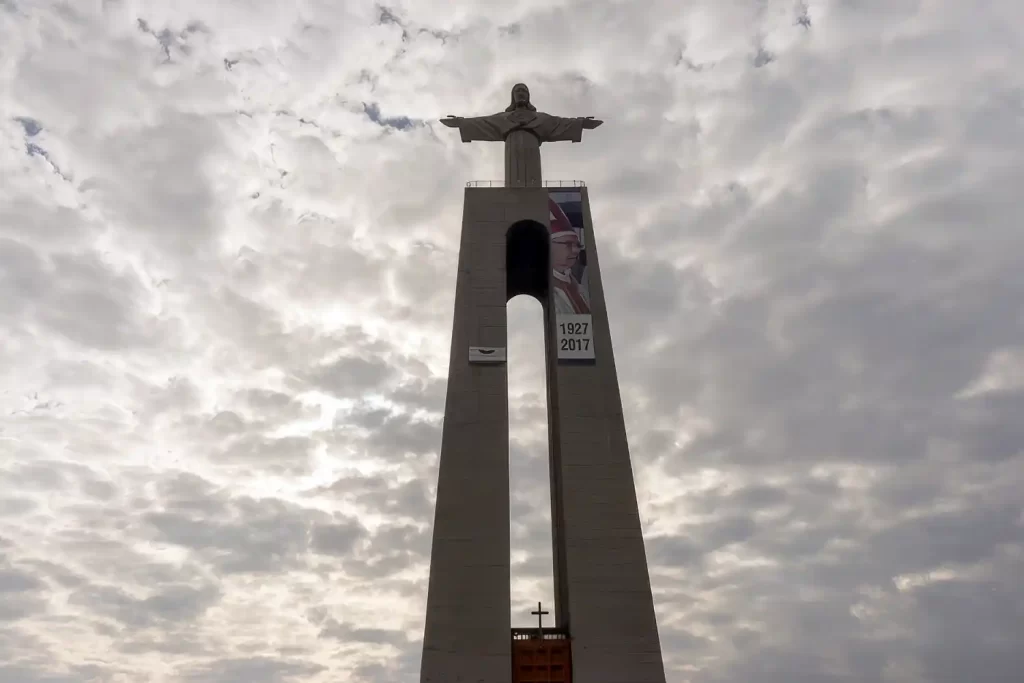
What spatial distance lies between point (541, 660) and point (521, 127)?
782 inches

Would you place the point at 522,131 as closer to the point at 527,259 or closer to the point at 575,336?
the point at 527,259

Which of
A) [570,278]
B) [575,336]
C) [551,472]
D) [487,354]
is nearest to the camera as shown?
[487,354]

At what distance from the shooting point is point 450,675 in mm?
24953

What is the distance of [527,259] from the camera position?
34.7 m

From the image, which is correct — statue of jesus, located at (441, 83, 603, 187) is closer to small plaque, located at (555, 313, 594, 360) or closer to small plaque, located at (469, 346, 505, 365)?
small plaque, located at (555, 313, 594, 360)

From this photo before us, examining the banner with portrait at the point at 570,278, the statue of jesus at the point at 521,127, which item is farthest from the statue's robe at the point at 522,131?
the banner with portrait at the point at 570,278

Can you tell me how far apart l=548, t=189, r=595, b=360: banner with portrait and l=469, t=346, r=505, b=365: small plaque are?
204cm

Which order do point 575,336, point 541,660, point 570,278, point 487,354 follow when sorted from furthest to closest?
1. point 570,278
2. point 575,336
3. point 487,354
4. point 541,660

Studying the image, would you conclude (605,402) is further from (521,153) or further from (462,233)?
(521,153)

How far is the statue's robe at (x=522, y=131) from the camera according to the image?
34031 millimetres

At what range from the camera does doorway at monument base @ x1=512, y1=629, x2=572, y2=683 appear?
25453 mm

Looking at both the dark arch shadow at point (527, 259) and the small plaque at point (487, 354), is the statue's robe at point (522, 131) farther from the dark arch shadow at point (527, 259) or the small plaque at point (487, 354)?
the small plaque at point (487, 354)

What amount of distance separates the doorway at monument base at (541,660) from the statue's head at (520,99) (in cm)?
2010

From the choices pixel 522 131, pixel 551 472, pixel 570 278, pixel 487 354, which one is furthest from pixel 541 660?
pixel 522 131
